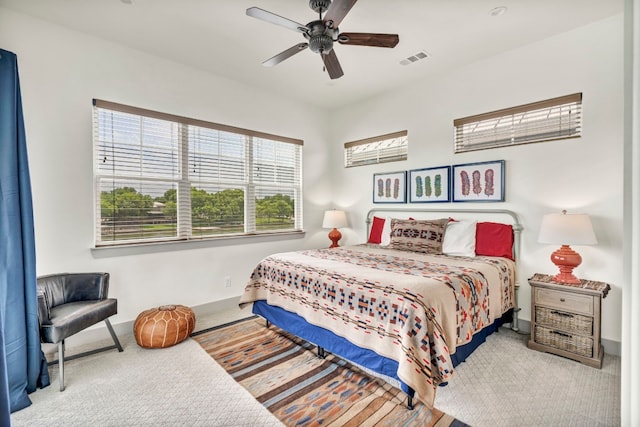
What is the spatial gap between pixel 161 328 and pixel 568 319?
364 cm

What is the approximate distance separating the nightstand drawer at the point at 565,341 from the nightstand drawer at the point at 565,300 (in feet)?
0.72

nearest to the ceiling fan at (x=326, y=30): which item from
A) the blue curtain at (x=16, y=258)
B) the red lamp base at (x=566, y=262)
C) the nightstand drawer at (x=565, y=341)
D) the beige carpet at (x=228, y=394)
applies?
the blue curtain at (x=16, y=258)

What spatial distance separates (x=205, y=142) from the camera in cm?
378

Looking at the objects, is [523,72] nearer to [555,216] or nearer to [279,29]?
[555,216]

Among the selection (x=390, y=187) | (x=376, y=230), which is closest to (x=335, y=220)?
(x=376, y=230)

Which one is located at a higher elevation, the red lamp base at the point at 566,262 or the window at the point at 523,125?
the window at the point at 523,125

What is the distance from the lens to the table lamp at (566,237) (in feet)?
8.19

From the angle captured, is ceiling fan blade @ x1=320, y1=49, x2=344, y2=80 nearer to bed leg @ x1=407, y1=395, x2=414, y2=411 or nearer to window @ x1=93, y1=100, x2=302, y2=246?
window @ x1=93, y1=100, x2=302, y2=246

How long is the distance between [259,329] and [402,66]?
355 centimetres

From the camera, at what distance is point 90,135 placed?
9.63ft

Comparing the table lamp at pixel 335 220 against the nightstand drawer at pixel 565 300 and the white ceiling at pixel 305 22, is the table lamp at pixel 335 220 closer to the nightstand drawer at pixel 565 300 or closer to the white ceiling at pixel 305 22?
the white ceiling at pixel 305 22

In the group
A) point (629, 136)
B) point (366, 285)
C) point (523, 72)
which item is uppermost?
point (523, 72)

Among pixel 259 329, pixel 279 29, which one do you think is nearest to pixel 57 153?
pixel 279 29

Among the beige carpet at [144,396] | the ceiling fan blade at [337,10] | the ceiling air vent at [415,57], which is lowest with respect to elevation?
the beige carpet at [144,396]
